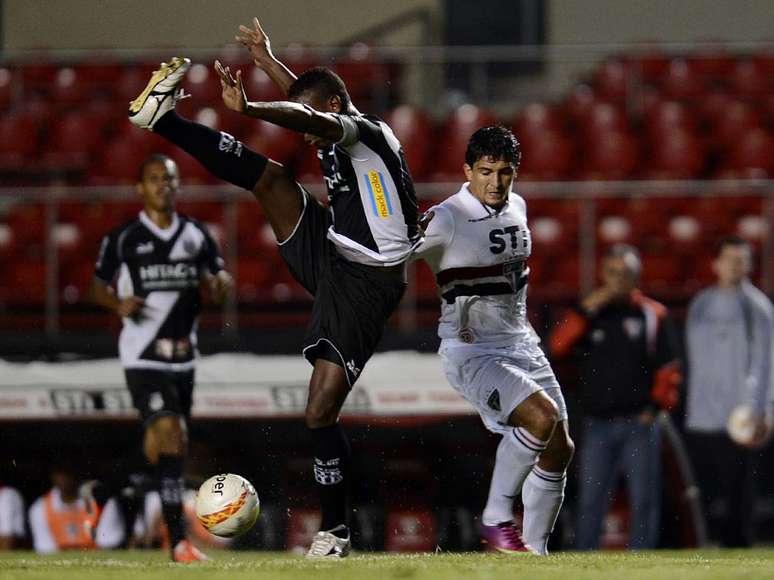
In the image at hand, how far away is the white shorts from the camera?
712 centimetres

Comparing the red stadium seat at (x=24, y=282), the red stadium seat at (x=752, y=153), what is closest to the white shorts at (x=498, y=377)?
the red stadium seat at (x=24, y=282)

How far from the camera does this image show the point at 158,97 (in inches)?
267

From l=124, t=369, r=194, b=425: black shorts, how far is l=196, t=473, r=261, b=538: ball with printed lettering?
5.90 ft

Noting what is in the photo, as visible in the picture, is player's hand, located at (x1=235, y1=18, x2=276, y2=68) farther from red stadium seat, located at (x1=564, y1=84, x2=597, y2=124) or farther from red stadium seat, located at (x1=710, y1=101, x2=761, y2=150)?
red stadium seat, located at (x1=710, y1=101, x2=761, y2=150)

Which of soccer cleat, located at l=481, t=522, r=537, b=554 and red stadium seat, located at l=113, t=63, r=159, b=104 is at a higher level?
red stadium seat, located at l=113, t=63, r=159, b=104

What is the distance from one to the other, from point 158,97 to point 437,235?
151 cm

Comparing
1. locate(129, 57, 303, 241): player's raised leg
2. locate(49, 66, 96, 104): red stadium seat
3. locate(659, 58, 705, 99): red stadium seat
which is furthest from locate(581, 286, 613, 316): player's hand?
locate(49, 66, 96, 104): red stadium seat

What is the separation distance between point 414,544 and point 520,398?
12.2 feet

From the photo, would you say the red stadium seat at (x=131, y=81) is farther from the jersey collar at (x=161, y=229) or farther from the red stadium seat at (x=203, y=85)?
the jersey collar at (x=161, y=229)

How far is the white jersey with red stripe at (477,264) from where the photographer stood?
725cm

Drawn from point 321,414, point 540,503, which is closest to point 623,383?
point 540,503

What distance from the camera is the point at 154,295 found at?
29.8ft

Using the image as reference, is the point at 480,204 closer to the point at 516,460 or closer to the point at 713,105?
the point at 516,460

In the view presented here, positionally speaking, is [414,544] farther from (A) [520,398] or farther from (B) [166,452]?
(A) [520,398]
